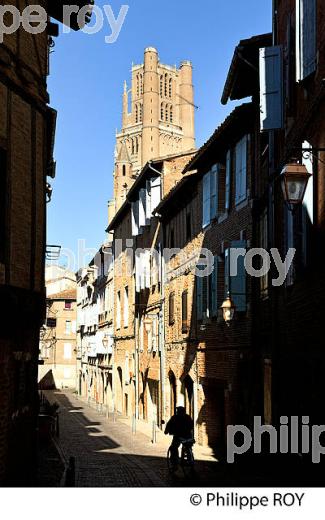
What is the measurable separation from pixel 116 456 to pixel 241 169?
845 centimetres

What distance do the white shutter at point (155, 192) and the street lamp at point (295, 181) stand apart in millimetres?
20192

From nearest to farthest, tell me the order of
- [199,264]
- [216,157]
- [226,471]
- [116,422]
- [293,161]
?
[293,161] → [226,471] → [216,157] → [199,264] → [116,422]

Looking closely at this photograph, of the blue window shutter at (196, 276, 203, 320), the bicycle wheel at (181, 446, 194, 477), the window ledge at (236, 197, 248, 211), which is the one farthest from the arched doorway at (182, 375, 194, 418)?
the bicycle wheel at (181, 446, 194, 477)

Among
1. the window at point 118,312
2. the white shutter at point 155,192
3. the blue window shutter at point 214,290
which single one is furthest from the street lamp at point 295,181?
the window at point 118,312

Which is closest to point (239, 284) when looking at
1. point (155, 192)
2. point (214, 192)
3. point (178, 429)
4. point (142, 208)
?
point (178, 429)

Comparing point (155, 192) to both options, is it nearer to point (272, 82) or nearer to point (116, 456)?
point (116, 456)

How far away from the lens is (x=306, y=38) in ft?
36.4

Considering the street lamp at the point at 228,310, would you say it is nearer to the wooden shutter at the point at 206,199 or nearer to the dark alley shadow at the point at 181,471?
the dark alley shadow at the point at 181,471

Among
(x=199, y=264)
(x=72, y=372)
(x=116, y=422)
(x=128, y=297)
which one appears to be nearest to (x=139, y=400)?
(x=116, y=422)

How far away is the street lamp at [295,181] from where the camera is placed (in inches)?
350

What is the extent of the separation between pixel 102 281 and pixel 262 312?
107ft

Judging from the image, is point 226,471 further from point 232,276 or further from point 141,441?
point 141,441

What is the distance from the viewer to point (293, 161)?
9180 mm

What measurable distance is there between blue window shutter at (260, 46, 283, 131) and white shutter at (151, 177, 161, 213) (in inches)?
637
